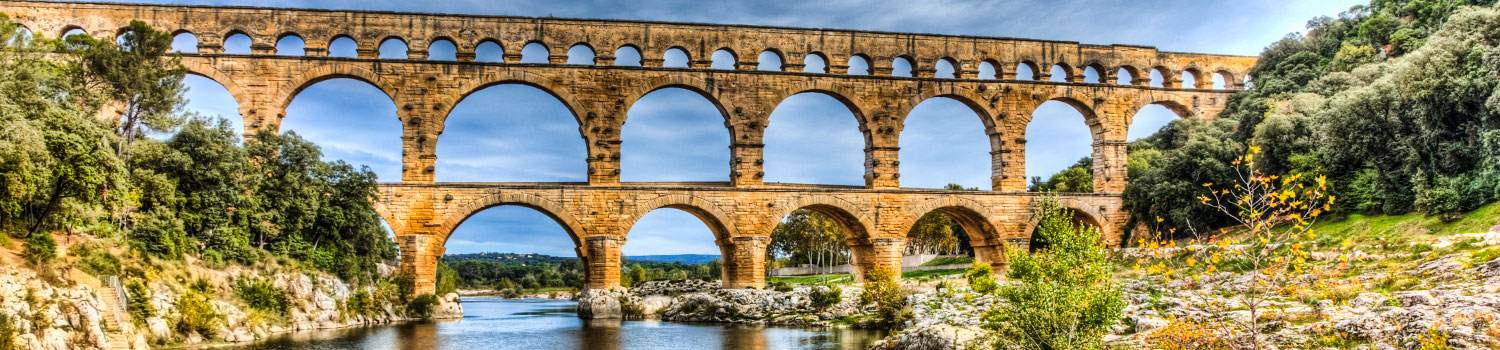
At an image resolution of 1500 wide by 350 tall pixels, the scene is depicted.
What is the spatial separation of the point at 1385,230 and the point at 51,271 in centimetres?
2771

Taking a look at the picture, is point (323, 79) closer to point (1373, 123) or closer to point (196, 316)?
point (196, 316)

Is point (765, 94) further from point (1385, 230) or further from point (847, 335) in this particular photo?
point (1385, 230)

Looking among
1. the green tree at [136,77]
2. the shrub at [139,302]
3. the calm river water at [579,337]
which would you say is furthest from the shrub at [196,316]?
the green tree at [136,77]

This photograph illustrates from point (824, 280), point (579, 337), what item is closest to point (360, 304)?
point (579, 337)

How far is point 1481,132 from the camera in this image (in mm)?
23609

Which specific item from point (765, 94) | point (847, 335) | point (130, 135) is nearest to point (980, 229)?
point (765, 94)

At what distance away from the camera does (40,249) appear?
1811cm

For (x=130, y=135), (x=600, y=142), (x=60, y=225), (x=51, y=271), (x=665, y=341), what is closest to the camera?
(x=51, y=271)

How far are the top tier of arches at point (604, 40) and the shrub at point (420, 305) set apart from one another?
22.8 feet

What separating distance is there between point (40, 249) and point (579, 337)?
10521mm

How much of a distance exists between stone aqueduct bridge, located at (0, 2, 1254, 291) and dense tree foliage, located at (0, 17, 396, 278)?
183 centimetres

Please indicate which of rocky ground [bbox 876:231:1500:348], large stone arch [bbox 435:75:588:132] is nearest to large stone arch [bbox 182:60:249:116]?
large stone arch [bbox 435:75:588:132]

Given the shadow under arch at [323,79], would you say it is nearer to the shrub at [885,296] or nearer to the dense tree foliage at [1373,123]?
the shrub at [885,296]

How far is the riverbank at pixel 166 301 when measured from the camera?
16250mm
